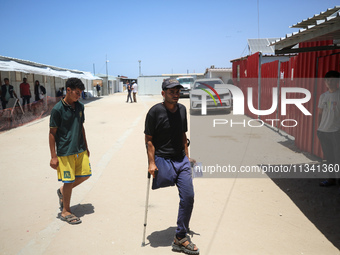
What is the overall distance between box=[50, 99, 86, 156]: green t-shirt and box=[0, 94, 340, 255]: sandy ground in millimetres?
953

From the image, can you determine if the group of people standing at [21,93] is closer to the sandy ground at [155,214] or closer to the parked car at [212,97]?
the sandy ground at [155,214]

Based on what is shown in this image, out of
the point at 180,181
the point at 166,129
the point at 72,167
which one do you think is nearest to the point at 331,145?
the point at 180,181

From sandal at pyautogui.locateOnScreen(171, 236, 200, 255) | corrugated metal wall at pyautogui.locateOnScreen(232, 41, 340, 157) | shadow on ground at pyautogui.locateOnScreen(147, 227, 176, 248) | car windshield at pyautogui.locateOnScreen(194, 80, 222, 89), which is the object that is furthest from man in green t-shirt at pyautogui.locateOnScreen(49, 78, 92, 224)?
car windshield at pyautogui.locateOnScreen(194, 80, 222, 89)

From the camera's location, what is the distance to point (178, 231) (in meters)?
3.24

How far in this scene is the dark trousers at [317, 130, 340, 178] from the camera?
482 centimetres

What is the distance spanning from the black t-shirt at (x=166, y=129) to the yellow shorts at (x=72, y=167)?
120 centimetres

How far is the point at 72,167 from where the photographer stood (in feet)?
12.9

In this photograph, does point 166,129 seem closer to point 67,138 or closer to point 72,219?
point 67,138

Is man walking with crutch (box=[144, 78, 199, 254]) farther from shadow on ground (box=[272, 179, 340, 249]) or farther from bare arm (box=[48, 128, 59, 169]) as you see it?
shadow on ground (box=[272, 179, 340, 249])

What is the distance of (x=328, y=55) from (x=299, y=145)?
2412 mm

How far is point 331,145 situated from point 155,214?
116 inches

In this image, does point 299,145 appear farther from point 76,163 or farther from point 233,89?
point 233,89

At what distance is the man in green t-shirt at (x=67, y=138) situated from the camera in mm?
3804

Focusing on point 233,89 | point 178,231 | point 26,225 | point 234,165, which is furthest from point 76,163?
point 233,89
